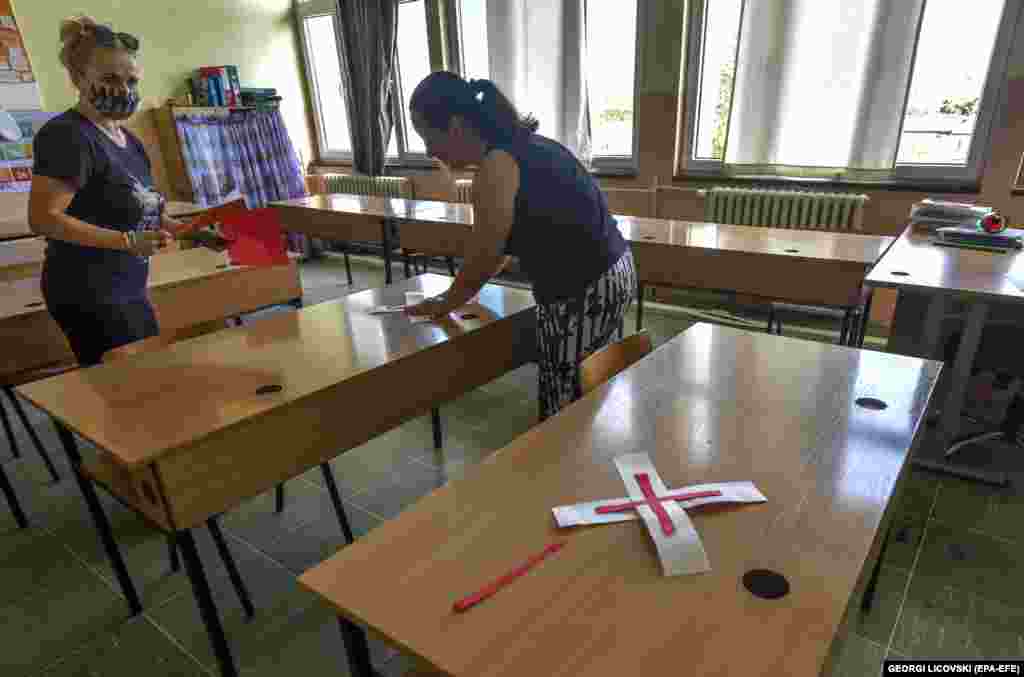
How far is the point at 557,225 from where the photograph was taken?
162 centimetres

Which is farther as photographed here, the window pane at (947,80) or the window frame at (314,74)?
the window frame at (314,74)

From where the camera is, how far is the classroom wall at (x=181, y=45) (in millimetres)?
4641

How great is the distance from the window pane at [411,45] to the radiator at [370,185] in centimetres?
46

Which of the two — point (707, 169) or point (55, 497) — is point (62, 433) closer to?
point (55, 497)

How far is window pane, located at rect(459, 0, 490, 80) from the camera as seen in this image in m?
5.16

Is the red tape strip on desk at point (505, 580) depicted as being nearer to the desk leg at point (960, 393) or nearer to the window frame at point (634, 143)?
the desk leg at point (960, 393)

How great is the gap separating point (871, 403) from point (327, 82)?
6523 mm

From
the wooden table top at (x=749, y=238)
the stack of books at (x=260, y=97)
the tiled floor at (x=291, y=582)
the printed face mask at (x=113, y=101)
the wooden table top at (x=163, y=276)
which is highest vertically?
the stack of books at (x=260, y=97)

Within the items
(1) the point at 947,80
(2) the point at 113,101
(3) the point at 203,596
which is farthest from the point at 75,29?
(1) the point at 947,80

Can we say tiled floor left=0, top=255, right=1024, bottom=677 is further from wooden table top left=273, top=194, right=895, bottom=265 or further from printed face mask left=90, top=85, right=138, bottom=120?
printed face mask left=90, top=85, right=138, bottom=120

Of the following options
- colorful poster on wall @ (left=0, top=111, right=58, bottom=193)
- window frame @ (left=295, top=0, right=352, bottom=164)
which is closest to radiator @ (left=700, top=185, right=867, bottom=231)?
window frame @ (left=295, top=0, right=352, bottom=164)

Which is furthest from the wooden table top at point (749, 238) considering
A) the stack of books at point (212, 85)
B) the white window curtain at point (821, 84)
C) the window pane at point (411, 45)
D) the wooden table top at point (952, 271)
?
the stack of books at point (212, 85)

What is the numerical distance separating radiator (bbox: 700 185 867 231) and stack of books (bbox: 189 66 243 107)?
4408 mm

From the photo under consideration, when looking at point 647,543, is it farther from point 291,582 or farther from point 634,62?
point 634,62
